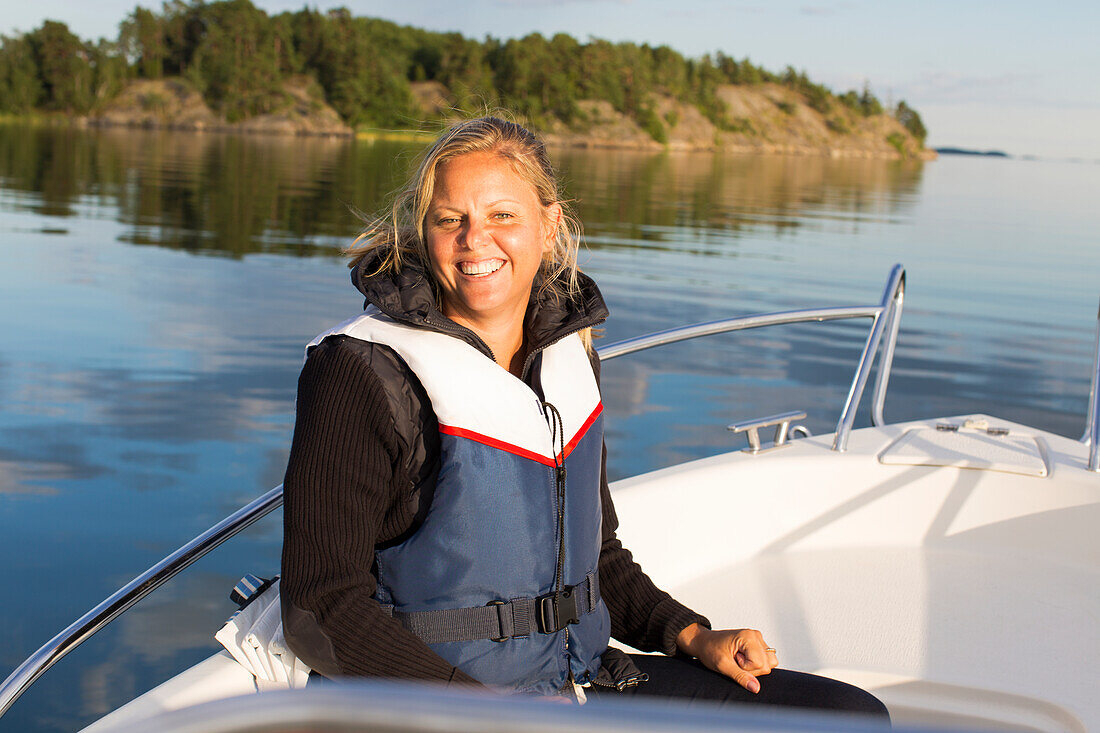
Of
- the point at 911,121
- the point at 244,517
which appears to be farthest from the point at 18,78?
the point at 911,121

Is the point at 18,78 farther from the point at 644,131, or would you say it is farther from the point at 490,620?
the point at 490,620

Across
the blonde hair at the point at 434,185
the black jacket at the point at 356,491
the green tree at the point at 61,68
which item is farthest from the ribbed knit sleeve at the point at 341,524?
the green tree at the point at 61,68

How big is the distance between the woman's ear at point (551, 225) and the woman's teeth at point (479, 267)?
0.56ft

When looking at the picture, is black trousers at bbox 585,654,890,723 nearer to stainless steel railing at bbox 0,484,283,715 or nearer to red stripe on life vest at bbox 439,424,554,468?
red stripe on life vest at bbox 439,424,554,468

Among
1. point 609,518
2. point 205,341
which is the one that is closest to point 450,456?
→ point 609,518

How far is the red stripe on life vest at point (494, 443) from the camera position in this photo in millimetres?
1374

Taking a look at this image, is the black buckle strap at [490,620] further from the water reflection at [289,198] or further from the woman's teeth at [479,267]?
the water reflection at [289,198]

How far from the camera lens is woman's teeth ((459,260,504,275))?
1.53m

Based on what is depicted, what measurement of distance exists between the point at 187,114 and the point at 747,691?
237ft

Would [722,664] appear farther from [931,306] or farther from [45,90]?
[45,90]

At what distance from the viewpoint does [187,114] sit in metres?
66.9

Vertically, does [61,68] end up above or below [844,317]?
above

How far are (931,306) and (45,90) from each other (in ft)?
234

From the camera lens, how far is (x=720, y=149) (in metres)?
87.8
